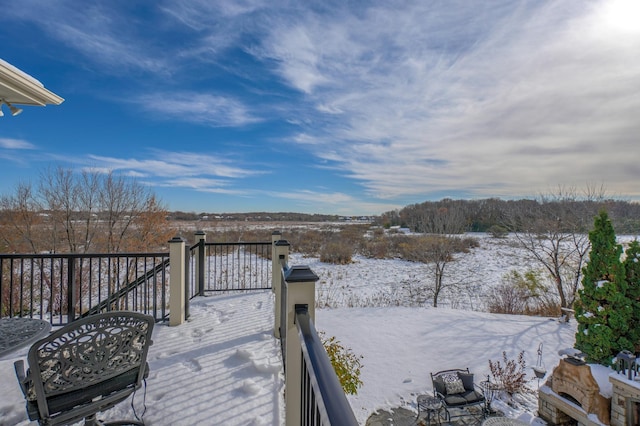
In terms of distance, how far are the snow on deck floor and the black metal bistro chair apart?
711 mm

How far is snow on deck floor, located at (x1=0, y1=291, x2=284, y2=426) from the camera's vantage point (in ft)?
6.75

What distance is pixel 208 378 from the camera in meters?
2.55

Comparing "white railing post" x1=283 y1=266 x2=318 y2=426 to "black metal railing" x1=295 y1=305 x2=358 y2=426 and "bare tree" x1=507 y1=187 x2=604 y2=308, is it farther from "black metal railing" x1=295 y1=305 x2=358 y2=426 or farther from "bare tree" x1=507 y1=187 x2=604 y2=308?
"bare tree" x1=507 y1=187 x2=604 y2=308

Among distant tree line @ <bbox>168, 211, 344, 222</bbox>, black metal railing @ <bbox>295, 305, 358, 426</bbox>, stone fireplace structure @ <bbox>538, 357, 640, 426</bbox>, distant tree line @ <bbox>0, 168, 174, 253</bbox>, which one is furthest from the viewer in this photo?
distant tree line @ <bbox>168, 211, 344, 222</bbox>

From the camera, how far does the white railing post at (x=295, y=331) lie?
63.2 inches

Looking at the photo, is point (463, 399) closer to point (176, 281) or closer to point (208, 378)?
point (208, 378)

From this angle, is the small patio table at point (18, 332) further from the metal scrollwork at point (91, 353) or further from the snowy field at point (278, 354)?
the snowy field at point (278, 354)

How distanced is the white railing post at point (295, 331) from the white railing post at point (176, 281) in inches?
106

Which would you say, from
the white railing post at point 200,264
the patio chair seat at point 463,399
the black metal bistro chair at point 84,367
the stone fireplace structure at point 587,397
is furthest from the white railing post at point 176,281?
the stone fireplace structure at point 587,397

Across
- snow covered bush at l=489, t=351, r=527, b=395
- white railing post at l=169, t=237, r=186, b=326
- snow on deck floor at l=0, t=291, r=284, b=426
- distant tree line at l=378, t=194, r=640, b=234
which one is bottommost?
snow covered bush at l=489, t=351, r=527, b=395

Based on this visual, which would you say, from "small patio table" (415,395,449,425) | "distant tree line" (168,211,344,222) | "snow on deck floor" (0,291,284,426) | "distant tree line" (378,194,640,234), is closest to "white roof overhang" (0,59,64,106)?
"snow on deck floor" (0,291,284,426)

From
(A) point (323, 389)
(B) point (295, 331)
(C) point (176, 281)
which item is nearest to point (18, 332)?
(B) point (295, 331)

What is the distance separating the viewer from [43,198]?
10273mm

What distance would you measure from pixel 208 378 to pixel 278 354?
732 millimetres
